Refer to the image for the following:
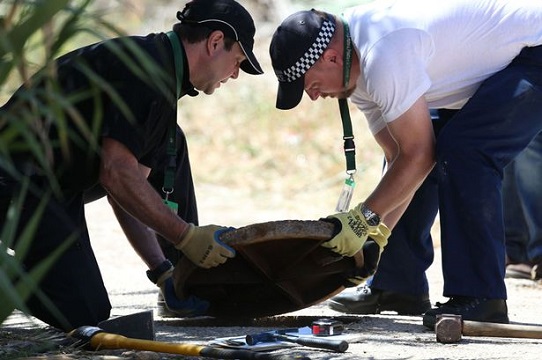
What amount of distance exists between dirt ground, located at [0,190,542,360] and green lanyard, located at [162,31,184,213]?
1.75 ft

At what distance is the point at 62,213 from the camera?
14.1 ft

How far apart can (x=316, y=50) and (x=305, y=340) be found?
118 cm

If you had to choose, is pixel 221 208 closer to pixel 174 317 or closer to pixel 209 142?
pixel 209 142

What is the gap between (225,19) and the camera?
14.5 ft

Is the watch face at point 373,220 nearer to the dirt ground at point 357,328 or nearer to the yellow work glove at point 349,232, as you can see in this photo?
the yellow work glove at point 349,232

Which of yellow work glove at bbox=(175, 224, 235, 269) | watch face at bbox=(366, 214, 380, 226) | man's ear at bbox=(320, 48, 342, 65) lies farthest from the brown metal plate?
man's ear at bbox=(320, 48, 342, 65)

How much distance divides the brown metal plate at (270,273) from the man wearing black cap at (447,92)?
0.16 m

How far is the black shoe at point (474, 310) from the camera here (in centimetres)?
440

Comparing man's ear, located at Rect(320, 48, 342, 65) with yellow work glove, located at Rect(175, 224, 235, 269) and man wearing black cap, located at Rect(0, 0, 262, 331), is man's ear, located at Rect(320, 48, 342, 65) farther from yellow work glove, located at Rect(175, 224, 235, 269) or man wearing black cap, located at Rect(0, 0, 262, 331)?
yellow work glove, located at Rect(175, 224, 235, 269)

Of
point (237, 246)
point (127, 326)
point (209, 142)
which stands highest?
point (209, 142)

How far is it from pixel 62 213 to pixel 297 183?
532 centimetres

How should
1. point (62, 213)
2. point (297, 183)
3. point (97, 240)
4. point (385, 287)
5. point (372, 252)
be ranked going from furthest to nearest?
1. point (297, 183)
2. point (97, 240)
3. point (385, 287)
4. point (372, 252)
5. point (62, 213)

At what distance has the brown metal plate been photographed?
4199mm

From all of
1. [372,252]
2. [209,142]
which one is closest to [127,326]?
[372,252]
